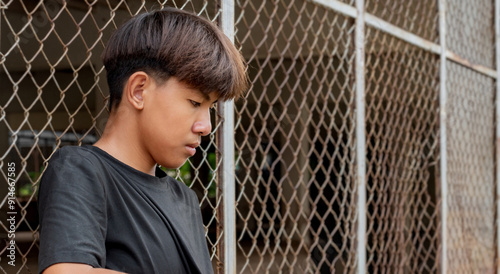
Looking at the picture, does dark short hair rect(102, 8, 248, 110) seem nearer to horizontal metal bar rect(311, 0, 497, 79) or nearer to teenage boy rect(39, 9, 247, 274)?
teenage boy rect(39, 9, 247, 274)

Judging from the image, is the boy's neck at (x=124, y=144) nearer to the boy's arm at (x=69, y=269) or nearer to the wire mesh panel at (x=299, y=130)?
the boy's arm at (x=69, y=269)

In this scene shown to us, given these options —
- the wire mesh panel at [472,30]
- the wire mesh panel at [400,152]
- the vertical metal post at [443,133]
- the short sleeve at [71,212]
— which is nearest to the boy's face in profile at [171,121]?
the short sleeve at [71,212]

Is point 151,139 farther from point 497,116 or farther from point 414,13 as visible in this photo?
point 497,116

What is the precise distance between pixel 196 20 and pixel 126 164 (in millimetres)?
334

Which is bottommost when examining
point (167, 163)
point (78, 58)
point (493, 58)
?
point (167, 163)

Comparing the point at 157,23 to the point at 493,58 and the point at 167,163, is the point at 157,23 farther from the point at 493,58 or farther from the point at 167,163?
the point at 493,58

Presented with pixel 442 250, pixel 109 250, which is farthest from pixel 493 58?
pixel 109 250

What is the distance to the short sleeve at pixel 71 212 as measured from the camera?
102 cm

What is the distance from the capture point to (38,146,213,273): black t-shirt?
1.03 m

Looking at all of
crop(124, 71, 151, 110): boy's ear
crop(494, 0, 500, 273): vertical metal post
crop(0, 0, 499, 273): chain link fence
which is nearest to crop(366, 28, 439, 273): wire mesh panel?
crop(0, 0, 499, 273): chain link fence

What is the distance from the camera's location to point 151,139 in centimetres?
126

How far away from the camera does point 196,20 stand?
1.32m

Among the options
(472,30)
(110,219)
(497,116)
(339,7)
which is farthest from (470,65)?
(110,219)

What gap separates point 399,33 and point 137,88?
7.95ft
